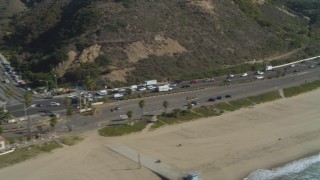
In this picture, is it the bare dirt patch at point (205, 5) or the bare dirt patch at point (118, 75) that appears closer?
the bare dirt patch at point (118, 75)

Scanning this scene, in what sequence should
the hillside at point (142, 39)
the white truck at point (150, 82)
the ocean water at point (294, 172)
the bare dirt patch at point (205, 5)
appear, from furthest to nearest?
the bare dirt patch at point (205, 5) < the hillside at point (142, 39) < the white truck at point (150, 82) < the ocean water at point (294, 172)

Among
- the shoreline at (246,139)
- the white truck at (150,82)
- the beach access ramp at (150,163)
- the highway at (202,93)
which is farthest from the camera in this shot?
the white truck at (150,82)

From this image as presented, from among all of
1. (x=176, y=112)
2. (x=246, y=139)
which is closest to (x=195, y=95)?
(x=176, y=112)

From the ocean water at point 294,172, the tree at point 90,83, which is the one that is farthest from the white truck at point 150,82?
the ocean water at point 294,172

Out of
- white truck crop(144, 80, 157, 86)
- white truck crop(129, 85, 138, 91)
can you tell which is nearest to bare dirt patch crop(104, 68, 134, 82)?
white truck crop(129, 85, 138, 91)

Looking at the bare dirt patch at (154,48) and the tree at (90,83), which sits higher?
the bare dirt patch at (154,48)

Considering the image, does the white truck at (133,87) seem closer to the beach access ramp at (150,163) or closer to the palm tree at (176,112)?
the palm tree at (176,112)

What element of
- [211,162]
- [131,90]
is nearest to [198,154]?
[211,162]
